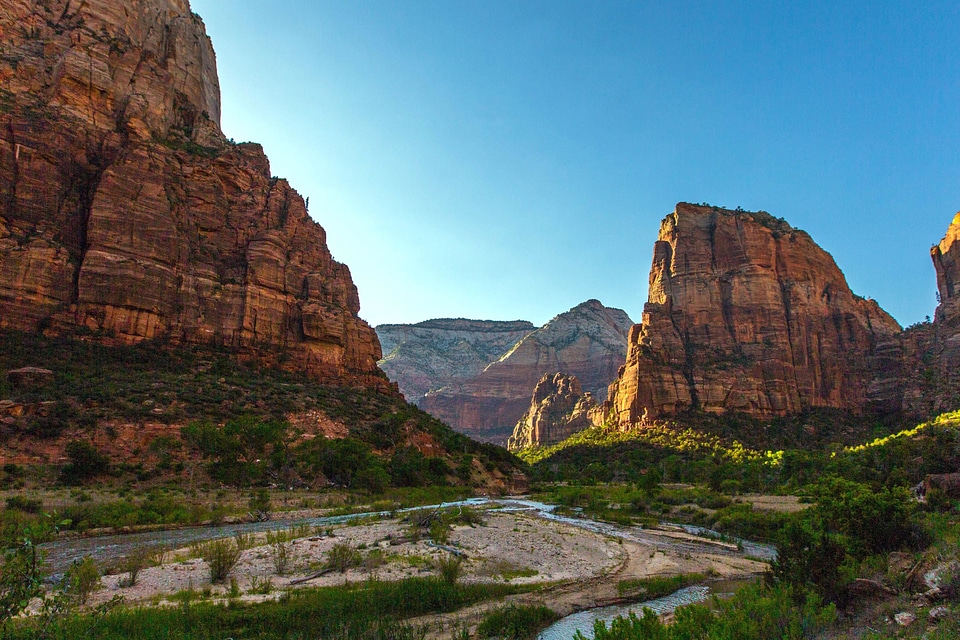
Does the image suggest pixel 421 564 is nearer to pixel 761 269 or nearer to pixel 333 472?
pixel 333 472

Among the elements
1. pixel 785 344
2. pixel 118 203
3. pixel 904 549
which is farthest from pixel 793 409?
pixel 118 203

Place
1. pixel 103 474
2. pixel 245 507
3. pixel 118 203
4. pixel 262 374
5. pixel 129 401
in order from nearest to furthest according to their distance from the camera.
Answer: pixel 245 507 < pixel 103 474 < pixel 129 401 < pixel 118 203 < pixel 262 374

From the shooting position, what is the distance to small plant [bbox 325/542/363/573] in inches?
594

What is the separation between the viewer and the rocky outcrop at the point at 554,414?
16275 cm

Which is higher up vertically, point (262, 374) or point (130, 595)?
point (262, 374)

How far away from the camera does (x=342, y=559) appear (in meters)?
15.3

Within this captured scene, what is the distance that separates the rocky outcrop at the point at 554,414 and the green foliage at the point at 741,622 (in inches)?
5928

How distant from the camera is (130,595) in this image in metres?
11.8

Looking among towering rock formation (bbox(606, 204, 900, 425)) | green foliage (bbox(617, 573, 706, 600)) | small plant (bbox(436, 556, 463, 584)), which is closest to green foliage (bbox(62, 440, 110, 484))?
small plant (bbox(436, 556, 463, 584))

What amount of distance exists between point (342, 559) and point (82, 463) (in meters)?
30.1

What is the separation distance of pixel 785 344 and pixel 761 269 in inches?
727

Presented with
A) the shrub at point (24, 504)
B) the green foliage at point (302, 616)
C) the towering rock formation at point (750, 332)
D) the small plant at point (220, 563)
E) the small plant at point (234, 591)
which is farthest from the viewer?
the towering rock formation at point (750, 332)

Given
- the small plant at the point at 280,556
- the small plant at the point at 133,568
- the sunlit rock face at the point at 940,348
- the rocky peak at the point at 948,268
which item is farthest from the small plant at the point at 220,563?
the rocky peak at the point at 948,268

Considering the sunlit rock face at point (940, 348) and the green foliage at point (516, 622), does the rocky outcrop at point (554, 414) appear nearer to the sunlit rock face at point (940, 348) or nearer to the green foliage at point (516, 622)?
the sunlit rock face at point (940, 348)
